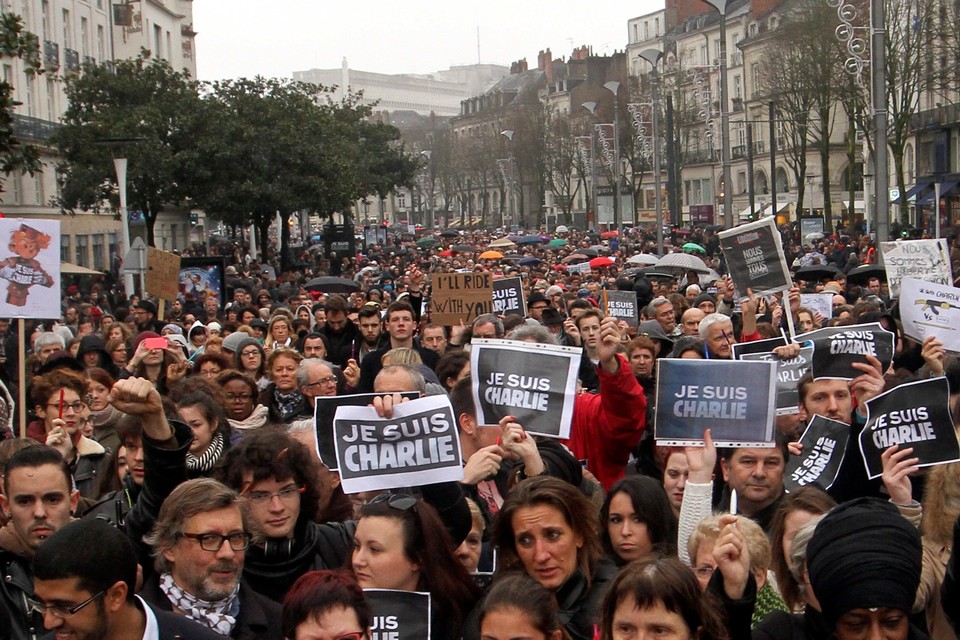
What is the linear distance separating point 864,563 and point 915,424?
6.73 ft

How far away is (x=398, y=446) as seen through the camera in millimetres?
5316

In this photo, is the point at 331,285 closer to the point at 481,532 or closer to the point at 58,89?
the point at 481,532

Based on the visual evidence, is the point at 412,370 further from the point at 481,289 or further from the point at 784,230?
the point at 784,230

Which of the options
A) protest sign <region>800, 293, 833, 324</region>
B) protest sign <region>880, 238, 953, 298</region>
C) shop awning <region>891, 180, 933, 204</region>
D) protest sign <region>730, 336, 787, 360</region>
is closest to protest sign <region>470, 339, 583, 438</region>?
protest sign <region>730, 336, 787, 360</region>

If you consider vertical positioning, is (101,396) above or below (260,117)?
below

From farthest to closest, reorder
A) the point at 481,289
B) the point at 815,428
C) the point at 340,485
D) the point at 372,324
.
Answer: the point at 481,289
the point at 372,324
the point at 815,428
the point at 340,485

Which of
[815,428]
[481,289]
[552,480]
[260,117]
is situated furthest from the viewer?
[260,117]

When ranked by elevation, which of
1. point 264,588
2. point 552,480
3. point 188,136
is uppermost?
point 188,136

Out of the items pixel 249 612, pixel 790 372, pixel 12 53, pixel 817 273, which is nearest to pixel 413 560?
pixel 249 612

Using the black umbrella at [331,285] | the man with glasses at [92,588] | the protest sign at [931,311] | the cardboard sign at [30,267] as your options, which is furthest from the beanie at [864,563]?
the black umbrella at [331,285]

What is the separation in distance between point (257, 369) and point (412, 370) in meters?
4.03

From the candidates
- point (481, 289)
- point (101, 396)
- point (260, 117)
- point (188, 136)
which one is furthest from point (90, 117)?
point (101, 396)

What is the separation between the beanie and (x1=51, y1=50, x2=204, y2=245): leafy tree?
31782 millimetres

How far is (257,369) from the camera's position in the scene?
1024 cm
